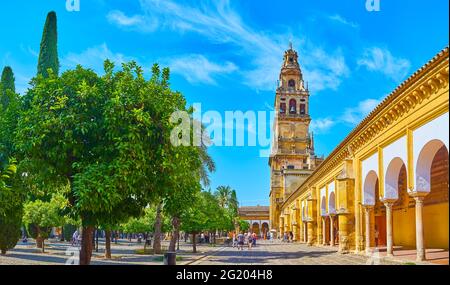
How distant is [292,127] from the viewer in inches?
3280

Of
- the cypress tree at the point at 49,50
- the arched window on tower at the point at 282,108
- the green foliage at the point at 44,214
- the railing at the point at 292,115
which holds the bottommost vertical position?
the green foliage at the point at 44,214

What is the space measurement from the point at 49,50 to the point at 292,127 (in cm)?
4844

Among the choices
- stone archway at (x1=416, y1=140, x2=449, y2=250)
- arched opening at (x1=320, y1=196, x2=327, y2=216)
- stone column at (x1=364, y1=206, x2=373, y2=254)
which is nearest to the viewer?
stone archway at (x1=416, y1=140, x2=449, y2=250)

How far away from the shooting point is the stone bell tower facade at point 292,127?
270 feet

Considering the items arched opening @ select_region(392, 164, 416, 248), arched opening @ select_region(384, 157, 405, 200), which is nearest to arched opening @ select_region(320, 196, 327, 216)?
arched opening @ select_region(392, 164, 416, 248)

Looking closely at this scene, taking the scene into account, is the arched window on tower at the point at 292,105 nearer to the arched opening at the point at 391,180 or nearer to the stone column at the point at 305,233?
the stone column at the point at 305,233

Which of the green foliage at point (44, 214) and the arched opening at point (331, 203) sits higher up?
the arched opening at point (331, 203)

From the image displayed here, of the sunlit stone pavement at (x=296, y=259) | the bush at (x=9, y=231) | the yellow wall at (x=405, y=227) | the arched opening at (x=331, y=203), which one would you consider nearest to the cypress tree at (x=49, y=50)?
the bush at (x=9, y=231)

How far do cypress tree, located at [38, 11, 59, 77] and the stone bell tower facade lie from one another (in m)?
45.4

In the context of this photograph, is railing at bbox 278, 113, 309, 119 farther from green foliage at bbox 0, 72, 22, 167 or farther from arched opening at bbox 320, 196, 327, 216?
green foliage at bbox 0, 72, 22, 167

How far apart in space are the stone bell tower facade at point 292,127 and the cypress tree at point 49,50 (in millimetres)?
45361

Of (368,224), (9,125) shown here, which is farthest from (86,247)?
(368,224)

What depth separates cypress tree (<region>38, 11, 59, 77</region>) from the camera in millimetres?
41375
